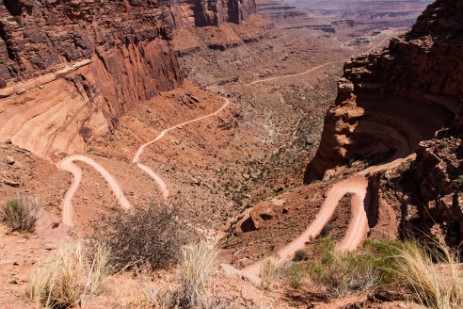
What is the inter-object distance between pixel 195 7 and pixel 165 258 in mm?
108205

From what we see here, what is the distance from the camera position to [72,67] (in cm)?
3519

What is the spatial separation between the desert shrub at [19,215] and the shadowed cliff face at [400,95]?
20.9 metres

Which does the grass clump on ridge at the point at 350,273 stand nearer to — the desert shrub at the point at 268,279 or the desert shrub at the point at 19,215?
the desert shrub at the point at 268,279

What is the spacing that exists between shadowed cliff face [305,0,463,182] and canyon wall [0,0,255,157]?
70.9ft

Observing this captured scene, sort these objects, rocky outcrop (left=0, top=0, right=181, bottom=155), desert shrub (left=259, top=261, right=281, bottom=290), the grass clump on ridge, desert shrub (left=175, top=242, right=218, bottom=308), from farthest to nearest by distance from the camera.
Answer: rocky outcrop (left=0, top=0, right=181, bottom=155) < desert shrub (left=259, top=261, right=281, bottom=290) < the grass clump on ridge < desert shrub (left=175, top=242, right=218, bottom=308)

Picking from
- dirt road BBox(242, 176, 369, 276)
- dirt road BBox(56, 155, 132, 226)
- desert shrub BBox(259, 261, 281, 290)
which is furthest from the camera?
dirt road BBox(56, 155, 132, 226)

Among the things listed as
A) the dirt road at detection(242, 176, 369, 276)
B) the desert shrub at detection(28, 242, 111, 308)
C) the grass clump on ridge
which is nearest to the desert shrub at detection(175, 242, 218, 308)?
the desert shrub at detection(28, 242, 111, 308)

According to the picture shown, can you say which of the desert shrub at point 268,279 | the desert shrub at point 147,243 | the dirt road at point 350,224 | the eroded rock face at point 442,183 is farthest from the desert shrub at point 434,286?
the dirt road at point 350,224

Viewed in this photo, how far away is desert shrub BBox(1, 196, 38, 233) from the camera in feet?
38.9

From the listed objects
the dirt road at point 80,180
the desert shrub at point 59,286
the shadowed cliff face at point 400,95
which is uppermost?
the desert shrub at point 59,286

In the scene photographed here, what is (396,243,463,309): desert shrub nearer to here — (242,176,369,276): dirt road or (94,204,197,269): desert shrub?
(94,204,197,269): desert shrub

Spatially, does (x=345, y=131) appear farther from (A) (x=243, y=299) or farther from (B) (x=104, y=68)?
(B) (x=104, y=68)

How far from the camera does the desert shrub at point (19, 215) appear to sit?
38.9 feet

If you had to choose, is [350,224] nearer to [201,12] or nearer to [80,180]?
[80,180]
